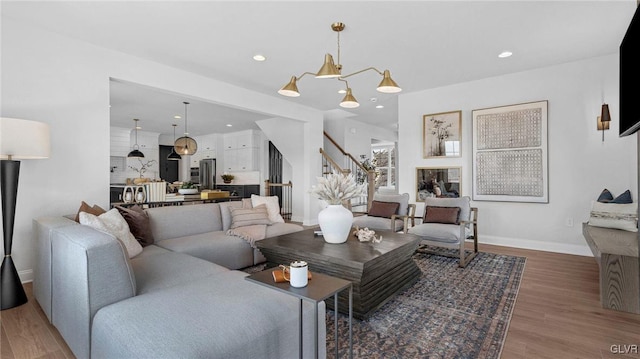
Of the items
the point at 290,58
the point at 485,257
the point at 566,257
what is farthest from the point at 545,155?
the point at 290,58

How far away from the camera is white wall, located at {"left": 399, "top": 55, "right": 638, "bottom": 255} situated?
13.1 ft

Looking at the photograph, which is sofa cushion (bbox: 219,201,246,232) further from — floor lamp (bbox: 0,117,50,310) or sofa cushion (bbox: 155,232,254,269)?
floor lamp (bbox: 0,117,50,310)

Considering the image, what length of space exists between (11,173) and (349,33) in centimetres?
336

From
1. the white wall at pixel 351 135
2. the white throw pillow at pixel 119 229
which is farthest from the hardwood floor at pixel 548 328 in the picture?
the white wall at pixel 351 135

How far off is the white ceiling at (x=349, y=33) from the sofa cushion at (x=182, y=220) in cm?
193

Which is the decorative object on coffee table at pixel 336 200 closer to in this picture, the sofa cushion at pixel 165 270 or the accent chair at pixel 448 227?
the sofa cushion at pixel 165 270

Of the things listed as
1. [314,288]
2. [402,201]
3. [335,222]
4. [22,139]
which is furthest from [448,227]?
[22,139]

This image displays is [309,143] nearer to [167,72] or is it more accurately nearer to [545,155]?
[167,72]

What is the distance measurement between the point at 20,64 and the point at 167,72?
1507mm

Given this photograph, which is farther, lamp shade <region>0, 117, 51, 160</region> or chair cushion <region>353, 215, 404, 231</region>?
chair cushion <region>353, 215, 404, 231</region>

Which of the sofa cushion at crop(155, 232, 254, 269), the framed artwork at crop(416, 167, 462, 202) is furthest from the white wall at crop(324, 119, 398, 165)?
the sofa cushion at crop(155, 232, 254, 269)

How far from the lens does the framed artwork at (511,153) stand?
446 cm

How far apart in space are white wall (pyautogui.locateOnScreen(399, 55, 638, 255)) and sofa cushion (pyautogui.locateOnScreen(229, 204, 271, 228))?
3374 millimetres

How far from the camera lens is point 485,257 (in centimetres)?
405
